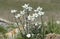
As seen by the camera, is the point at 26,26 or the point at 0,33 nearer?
the point at 26,26

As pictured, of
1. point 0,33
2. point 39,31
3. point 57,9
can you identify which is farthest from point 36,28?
point 57,9

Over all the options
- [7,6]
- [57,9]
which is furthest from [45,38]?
[7,6]

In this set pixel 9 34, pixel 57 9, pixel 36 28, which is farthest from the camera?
pixel 57 9

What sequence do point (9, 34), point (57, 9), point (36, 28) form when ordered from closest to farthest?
1. point (36, 28)
2. point (9, 34)
3. point (57, 9)

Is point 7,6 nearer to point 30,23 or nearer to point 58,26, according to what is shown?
point 58,26

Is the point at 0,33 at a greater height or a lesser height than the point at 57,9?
lesser

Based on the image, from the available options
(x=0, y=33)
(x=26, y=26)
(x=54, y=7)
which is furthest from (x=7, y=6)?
(x=26, y=26)

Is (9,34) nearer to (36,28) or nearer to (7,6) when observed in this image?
(36,28)

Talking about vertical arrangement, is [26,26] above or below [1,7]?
below

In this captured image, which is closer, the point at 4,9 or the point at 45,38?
the point at 45,38
